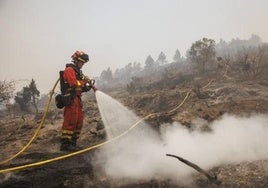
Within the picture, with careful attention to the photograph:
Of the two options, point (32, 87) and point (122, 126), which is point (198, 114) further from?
point (32, 87)

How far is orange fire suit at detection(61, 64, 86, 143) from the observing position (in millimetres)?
5742

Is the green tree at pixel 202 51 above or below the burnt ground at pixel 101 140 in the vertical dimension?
above

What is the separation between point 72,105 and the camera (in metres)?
5.87

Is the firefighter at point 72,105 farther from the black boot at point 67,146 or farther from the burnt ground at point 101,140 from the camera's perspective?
the burnt ground at point 101,140

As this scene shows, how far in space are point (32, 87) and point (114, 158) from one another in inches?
919

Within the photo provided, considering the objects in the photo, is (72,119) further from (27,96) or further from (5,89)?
(27,96)

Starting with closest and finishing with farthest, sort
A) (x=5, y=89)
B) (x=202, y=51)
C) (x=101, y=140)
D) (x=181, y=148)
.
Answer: (x=181, y=148) < (x=101, y=140) < (x=5, y=89) < (x=202, y=51)

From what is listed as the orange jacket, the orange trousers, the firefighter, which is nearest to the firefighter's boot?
the firefighter

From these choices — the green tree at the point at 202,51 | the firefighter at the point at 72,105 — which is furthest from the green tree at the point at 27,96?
the firefighter at the point at 72,105

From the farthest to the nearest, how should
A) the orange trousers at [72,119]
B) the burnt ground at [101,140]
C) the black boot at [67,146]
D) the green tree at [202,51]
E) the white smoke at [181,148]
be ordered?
the green tree at [202,51] → the black boot at [67,146] → the orange trousers at [72,119] → the white smoke at [181,148] → the burnt ground at [101,140]

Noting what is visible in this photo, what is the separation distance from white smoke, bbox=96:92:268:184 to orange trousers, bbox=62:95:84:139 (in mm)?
653

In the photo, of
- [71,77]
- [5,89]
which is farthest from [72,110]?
[5,89]

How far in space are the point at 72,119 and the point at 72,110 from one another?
18cm

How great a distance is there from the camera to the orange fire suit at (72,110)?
18.8 ft
